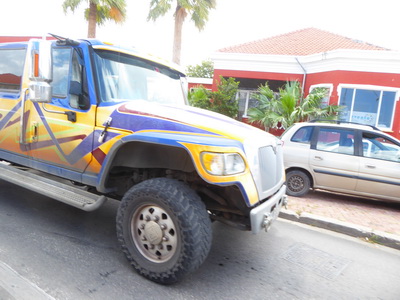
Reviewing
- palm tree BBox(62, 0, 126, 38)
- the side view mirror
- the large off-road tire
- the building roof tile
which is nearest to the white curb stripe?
the large off-road tire

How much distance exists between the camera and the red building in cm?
1180

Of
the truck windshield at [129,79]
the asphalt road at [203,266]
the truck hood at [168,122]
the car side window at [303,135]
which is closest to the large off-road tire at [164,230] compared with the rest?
the asphalt road at [203,266]

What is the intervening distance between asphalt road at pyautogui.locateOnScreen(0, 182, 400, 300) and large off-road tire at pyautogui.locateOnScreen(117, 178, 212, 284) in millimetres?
196

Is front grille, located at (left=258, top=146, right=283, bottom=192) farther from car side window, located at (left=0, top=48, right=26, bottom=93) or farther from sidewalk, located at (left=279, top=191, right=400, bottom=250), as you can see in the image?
car side window, located at (left=0, top=48, right=26, bottom=93)

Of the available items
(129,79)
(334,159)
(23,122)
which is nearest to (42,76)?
(129,79)

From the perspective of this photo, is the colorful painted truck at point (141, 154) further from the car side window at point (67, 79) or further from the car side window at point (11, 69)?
the car side window at point (11, 69)

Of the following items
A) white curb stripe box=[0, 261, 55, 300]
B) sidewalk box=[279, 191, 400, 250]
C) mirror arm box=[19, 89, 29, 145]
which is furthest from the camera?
sidewalk box=[279, 191, 400, 250]

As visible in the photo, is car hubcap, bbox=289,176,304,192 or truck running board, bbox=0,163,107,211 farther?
car hubcap, bbox=289,176,304,192

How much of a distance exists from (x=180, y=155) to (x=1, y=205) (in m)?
3.15

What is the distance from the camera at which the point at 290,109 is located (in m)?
10.0

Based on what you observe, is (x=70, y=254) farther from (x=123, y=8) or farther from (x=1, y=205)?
(x=123, y=8)

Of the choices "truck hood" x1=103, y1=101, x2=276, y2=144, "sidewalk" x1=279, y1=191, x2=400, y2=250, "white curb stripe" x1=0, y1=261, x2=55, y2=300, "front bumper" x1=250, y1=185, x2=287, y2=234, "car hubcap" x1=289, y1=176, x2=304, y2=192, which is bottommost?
"sidewalk" x1=279, y1=191, x2=400, y2=250

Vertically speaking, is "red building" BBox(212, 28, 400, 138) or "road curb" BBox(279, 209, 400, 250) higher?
"red building" BBox(212, 28, 400, 138)

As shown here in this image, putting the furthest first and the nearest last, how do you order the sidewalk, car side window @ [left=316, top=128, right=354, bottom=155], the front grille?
car side window @ [left=316, top=128, right=354, bottom=155] < the sidewalk < the front grille
